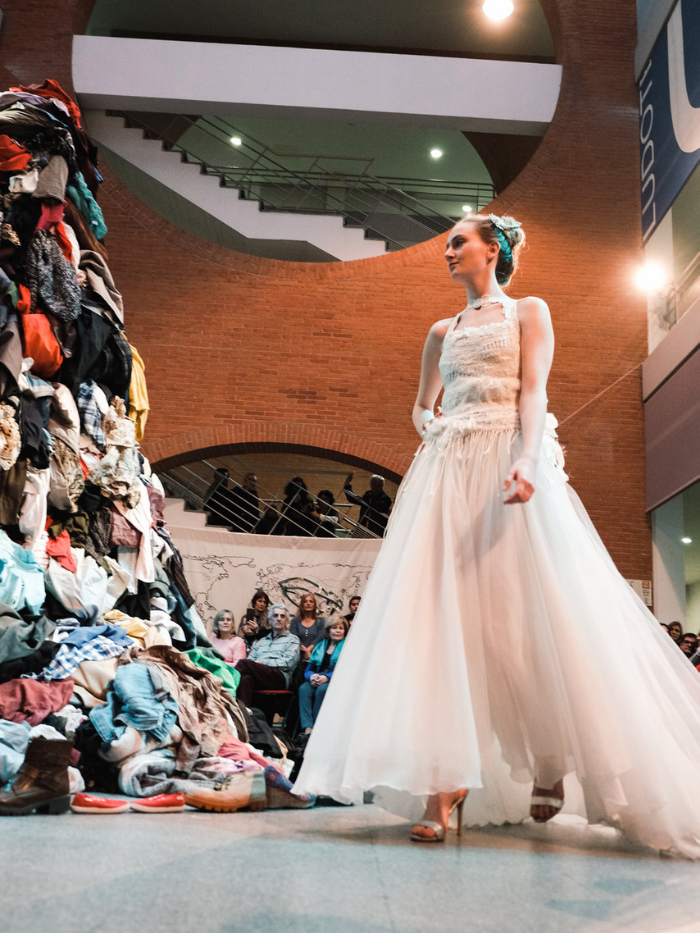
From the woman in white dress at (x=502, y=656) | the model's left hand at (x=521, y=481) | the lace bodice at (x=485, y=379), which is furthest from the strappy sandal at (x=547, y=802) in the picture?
the lace bodice at (x=485, y=379)

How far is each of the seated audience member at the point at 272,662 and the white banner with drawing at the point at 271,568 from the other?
2.00m

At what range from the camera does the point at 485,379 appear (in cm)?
258

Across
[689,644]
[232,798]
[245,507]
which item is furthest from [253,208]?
[232,798]

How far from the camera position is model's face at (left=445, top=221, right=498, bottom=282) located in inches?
107

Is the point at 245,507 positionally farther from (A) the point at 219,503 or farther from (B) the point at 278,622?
(B) the point at 278,622

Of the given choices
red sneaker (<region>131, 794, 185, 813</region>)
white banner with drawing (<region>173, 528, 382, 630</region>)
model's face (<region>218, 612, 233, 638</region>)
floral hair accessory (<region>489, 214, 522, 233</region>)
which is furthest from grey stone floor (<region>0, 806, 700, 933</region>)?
white banner with drawing (<region>173, 528, 382, 630</region>)

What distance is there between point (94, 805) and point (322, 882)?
1.30m

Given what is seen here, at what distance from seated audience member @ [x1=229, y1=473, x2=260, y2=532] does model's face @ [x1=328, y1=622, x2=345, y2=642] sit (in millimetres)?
4484

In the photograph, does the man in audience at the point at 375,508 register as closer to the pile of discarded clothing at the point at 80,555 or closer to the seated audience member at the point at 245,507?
the seated audience member at the point at 245,507

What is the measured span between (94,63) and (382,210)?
4092 mm

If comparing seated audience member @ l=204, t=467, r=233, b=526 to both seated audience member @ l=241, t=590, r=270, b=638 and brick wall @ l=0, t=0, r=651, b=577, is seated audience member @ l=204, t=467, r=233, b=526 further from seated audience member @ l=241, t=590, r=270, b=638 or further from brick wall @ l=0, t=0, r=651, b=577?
seated audience member @ l=241, t=590, r=270, b=638

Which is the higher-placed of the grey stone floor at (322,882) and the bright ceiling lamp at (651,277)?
the bright ceiling lamp at (651,277)

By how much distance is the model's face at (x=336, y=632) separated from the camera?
638cm

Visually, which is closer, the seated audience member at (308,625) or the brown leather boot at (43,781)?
the brown leather boot at (43,781)
